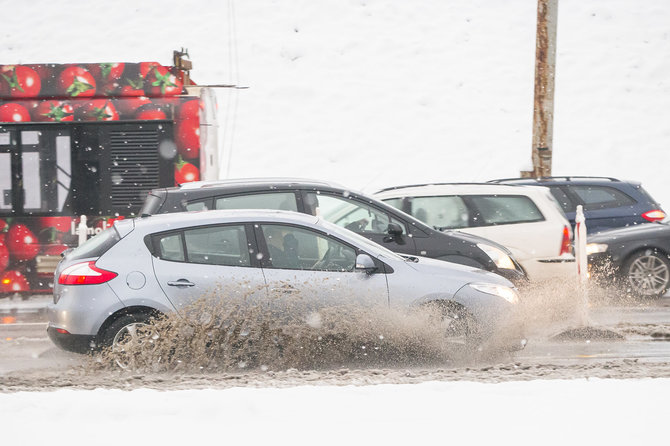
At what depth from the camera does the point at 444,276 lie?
25.9ft

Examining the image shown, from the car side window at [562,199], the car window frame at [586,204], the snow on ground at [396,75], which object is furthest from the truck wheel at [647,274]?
the snow on ground at [396,75]

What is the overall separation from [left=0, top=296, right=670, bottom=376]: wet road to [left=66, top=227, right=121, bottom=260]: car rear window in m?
1.01

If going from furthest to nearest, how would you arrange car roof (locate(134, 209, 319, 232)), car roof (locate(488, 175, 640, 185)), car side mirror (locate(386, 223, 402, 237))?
1. car roof (locate(488, 175, 640, 185))
2. car side mirror (locate(386, 223, 402, 237))
3. car roof (locate(134, 209, 319, 232))

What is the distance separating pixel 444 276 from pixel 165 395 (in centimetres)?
292

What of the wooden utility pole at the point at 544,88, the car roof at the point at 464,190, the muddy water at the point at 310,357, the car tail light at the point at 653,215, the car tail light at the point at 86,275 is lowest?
the muddy water at the point at 310,357

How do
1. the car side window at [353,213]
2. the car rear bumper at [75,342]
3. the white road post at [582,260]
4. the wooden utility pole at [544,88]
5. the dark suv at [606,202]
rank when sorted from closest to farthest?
1. the car rear bumper at [75,342]
2. the white road post at [582,260]
3. the car side window at [353,213]
4. the dark suv at [606,202]
5. the wooden utility pole at [544,88]

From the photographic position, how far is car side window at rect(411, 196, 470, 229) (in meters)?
11.6

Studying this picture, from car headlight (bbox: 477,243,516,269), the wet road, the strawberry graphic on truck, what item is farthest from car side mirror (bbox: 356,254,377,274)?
the strawberry graphic on truck

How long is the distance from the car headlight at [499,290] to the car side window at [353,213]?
70.5 inches

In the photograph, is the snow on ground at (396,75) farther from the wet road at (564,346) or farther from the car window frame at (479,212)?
the wet road at (564,346)

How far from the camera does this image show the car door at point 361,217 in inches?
375

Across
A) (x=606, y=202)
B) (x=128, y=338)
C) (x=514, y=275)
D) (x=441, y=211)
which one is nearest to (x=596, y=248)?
(x=606, y=202)

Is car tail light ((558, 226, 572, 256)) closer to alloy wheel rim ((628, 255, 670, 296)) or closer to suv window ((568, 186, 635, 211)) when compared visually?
alloy wheel rim ((628, 255, 670, 296))

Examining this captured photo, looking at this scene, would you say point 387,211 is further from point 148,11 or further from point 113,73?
point 148,11
